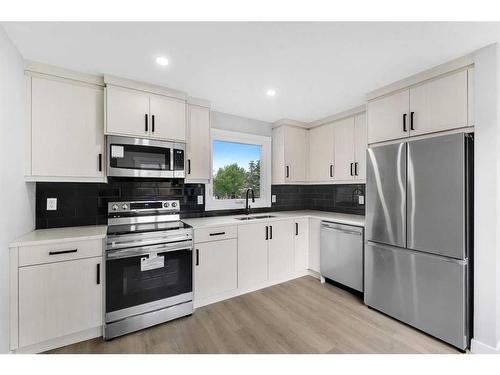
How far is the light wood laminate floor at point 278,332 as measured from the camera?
74.0 inches

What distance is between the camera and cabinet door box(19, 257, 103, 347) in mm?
1742

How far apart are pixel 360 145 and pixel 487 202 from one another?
1491mm

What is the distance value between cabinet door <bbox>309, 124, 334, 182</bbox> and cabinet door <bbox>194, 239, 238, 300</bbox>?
1719 millimetres

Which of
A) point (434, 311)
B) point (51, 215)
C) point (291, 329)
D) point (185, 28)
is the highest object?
point (185, 28)

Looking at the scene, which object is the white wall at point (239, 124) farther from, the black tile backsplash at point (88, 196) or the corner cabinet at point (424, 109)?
the corner cabinet at point (424, 109)

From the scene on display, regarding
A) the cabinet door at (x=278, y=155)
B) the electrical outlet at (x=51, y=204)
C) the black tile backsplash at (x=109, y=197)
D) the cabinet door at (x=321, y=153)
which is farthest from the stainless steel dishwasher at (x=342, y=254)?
the electrical outlet at (x=51, y=204)

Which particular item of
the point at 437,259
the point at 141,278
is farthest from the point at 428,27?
the point at 141,278

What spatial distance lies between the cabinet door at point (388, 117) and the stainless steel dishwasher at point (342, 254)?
3.44 feet

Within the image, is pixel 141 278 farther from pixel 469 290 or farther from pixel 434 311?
pixel 469 290

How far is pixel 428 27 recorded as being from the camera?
154cm

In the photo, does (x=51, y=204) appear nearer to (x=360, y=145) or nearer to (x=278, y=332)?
(x=278, y=332)

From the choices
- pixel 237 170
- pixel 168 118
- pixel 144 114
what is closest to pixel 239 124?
pixel 237 170

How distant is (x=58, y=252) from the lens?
184 cm
